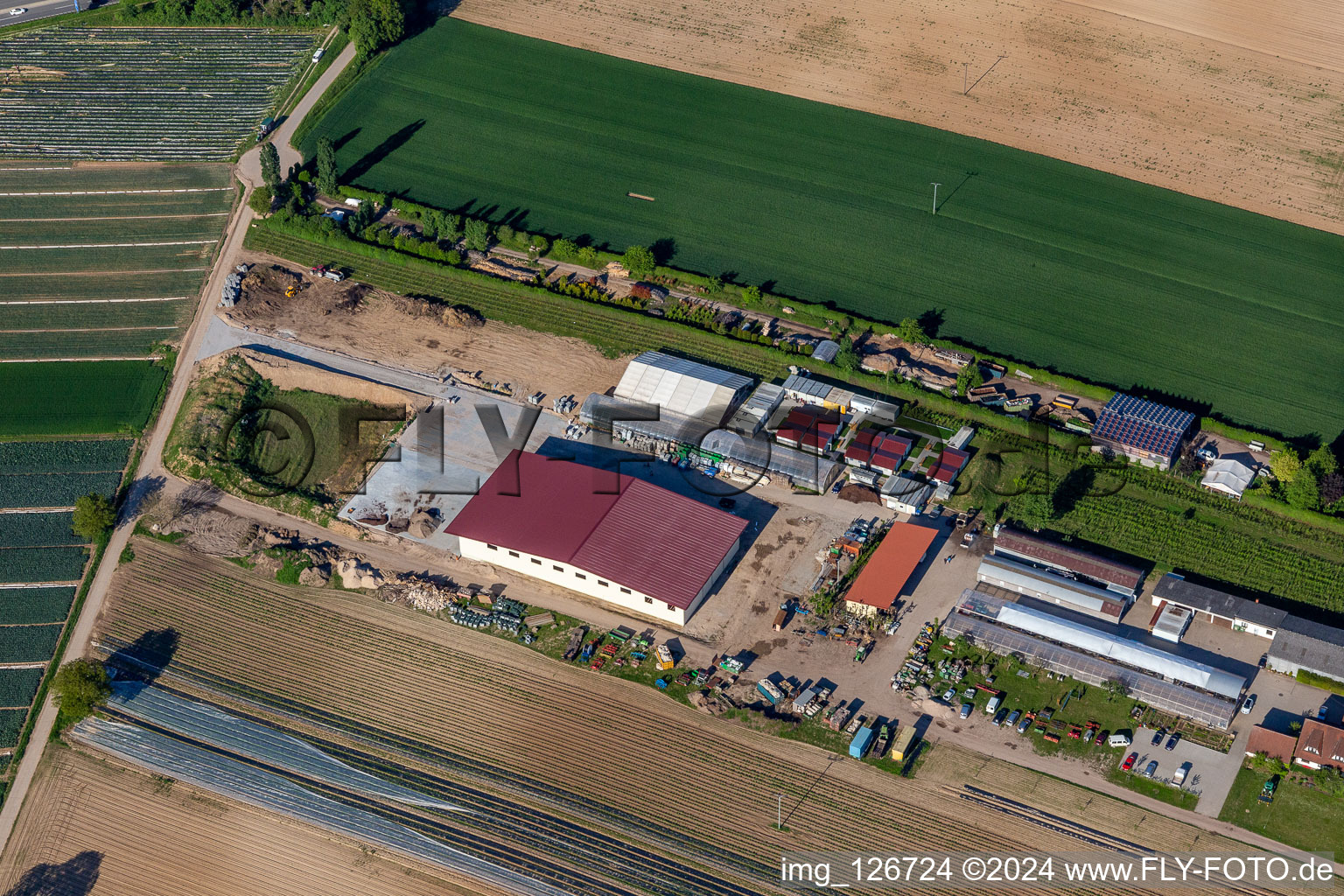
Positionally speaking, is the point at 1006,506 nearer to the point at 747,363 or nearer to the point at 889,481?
the point at 889,481

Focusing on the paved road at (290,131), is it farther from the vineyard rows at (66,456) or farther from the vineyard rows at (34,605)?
the vineyard rows at (34,605)

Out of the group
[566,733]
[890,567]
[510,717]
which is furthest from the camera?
[890,567]

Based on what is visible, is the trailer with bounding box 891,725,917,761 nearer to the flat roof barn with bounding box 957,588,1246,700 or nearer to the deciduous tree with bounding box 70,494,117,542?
the flat roof barn with bounding box 957,588,1246,700

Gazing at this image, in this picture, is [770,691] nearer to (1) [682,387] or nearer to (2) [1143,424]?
(1) [682,387]

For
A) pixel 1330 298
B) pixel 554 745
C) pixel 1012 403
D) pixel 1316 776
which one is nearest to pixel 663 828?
pixel 554 745

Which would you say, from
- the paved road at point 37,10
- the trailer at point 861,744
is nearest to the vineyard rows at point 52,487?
the trailer at point 861,744

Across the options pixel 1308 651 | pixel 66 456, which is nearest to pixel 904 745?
pixel 1308 651

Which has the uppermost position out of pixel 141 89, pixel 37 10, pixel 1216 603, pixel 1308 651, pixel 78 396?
pixel 37 10
